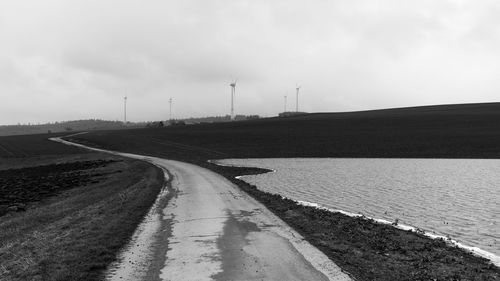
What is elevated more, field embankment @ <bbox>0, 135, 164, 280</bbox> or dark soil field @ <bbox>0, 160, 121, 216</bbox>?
field embankment @ <bbox>0, 135, 164, 280</bbox>

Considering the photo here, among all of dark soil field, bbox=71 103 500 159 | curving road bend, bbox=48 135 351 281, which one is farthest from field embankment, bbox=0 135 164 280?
dark soil field, bbox=71 103 500 159

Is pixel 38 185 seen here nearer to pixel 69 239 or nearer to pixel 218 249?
pixel 69 239

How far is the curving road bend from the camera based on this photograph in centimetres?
948

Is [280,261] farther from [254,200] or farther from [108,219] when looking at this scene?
[254,200]

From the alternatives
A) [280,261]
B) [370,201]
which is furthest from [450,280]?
[370,201]

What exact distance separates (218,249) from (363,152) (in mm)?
52100

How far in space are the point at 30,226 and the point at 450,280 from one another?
15.7 m

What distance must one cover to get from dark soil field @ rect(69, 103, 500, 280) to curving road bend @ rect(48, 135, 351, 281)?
72 centimetres

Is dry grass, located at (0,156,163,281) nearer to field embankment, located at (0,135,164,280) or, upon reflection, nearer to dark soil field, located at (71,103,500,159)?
field embankment, located at (0,135,164,280)

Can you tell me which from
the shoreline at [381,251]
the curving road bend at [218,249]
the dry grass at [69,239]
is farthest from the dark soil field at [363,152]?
the dry grass at [69,239]

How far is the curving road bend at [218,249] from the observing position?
31.1 ft

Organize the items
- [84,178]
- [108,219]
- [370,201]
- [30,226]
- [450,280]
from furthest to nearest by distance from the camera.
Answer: [84,178], [370,201], [30,226], [108,219], [450,280]

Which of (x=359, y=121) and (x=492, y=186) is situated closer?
(x=492, y=186)

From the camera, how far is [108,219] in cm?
1617
